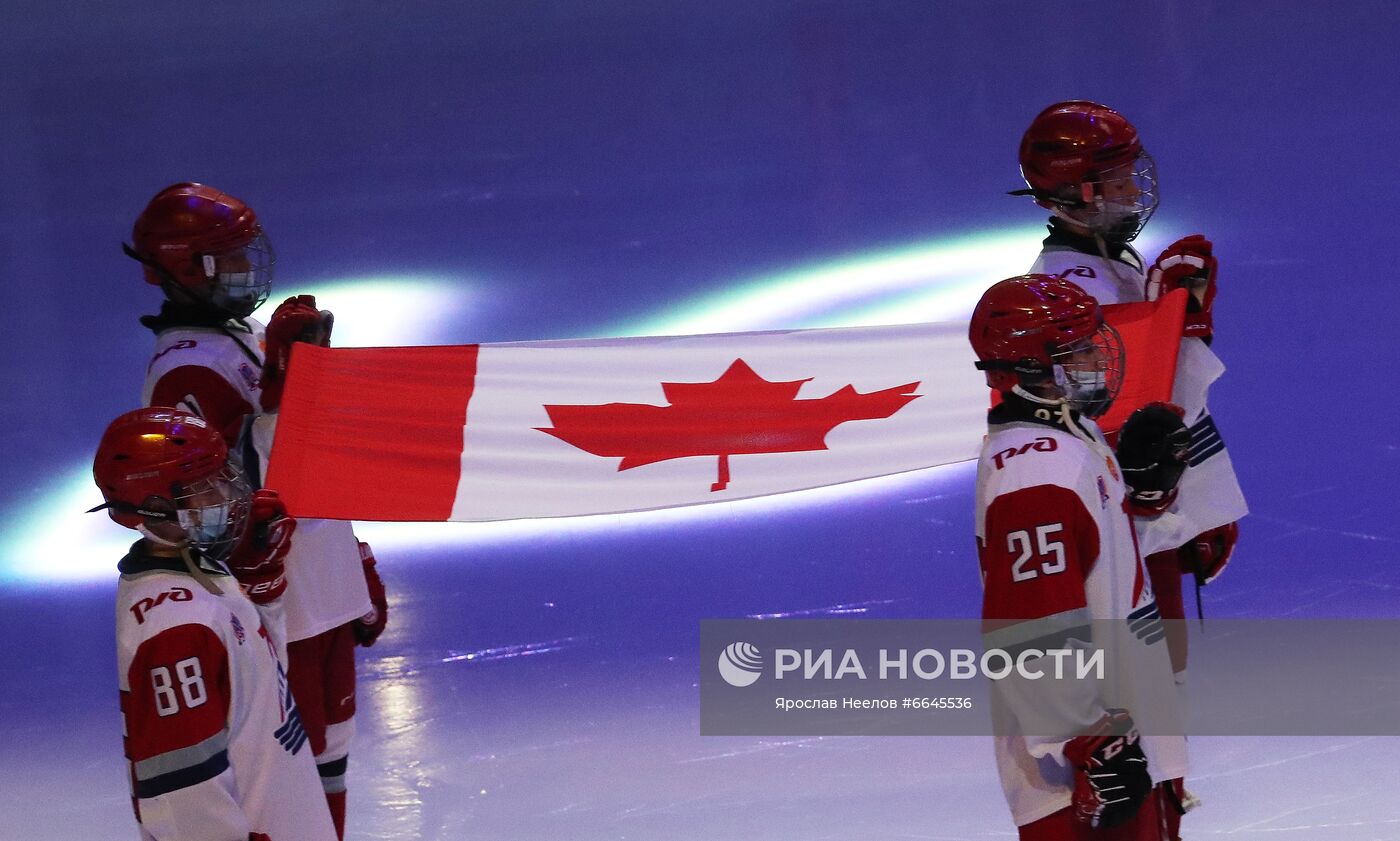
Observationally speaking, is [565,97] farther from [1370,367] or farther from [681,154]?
[1370,367]

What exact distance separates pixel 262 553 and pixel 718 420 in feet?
5.51

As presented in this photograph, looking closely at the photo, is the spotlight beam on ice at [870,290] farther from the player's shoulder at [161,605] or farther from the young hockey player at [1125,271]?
the player's shoulder at [161,605]

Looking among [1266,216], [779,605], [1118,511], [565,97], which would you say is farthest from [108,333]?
[1118,511]

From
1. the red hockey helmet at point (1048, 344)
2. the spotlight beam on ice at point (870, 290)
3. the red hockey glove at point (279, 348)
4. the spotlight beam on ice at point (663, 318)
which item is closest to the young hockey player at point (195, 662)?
the red hockey glove at point (279, 348)

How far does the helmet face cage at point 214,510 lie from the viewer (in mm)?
3459

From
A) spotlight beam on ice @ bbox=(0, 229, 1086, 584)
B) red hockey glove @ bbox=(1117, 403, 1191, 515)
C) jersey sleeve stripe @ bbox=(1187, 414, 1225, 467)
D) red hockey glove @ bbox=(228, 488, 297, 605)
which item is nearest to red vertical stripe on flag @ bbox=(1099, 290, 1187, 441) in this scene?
jersey sleeve stripe @ bbox=(1187, 414, 1225, 467)

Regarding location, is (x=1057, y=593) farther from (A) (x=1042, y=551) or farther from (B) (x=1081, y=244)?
(B) (x=1081, y=244)

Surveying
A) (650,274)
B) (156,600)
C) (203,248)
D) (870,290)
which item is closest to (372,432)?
(203,248)

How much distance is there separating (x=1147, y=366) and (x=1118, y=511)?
3.58 feet

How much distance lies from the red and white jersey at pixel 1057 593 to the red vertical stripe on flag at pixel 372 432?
1887mm

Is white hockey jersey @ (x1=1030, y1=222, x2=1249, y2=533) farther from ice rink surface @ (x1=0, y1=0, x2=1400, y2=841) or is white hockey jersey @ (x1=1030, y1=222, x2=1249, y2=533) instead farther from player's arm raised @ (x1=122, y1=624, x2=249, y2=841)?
player's arm raised @ (x1=122, y1=624, x2=249, y2=841)

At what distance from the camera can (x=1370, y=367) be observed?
774cm

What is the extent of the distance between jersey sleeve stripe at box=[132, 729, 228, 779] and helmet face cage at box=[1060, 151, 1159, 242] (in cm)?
242

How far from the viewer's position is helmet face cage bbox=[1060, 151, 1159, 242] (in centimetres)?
442
